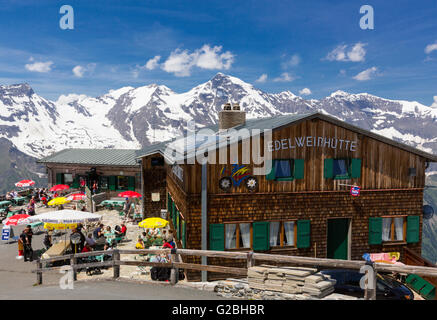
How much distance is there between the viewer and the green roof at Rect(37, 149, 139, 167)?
32.6m

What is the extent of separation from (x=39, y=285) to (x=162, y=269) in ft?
14.4

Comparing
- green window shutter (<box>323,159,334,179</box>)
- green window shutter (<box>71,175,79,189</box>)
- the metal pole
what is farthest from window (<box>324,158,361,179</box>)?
green window shutter (<box>71,175,79,189</box>)

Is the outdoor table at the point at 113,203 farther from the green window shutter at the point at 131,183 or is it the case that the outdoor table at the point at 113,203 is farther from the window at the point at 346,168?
the window at the point at 346,168

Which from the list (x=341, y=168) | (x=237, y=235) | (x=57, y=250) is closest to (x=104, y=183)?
(x=57, y=250)

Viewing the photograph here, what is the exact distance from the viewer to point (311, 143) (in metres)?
16.0

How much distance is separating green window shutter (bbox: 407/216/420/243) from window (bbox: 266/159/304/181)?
20.7ft

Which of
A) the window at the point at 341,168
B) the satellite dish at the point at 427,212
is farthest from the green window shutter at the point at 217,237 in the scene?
the satellite dish at the point at 427,212

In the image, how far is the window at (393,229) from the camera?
16.9 meters

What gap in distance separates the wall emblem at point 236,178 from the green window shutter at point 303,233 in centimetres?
289

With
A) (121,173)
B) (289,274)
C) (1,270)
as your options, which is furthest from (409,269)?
(121,173)

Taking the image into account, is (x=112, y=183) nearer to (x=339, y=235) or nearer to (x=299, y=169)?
(x=299, y=169)

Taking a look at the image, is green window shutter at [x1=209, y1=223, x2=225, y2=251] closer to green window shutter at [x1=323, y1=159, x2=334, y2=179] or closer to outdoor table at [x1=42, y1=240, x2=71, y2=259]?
green window shutter at [x1=323, y1=159, x2=334, y2=179]

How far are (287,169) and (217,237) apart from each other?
178 inches
